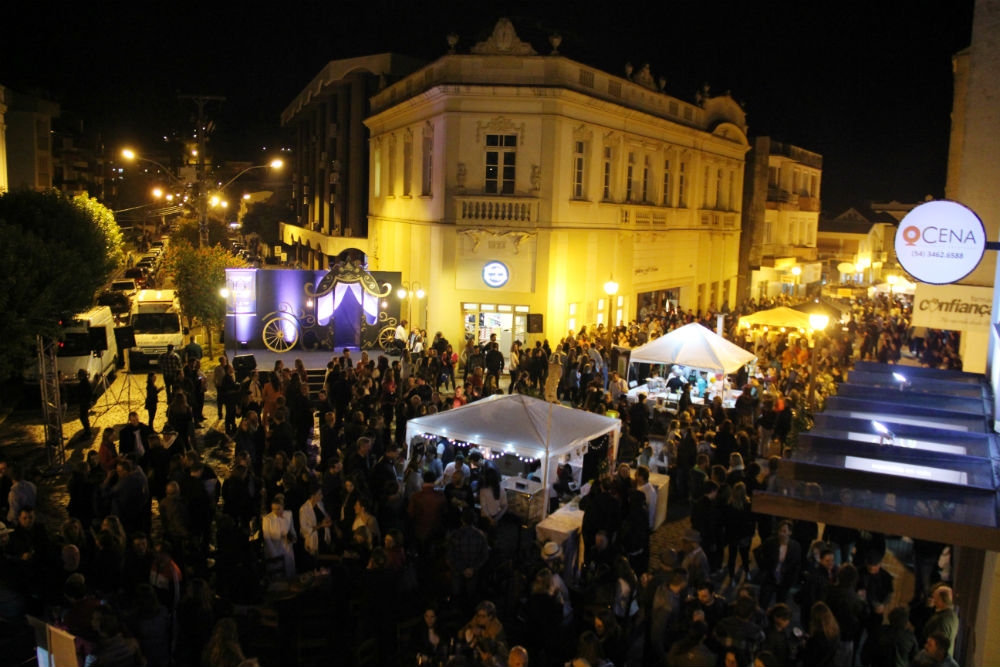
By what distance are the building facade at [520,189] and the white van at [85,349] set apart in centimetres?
918

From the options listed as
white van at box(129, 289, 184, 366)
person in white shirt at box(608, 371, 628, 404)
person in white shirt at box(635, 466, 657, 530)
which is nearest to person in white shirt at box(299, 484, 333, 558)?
person in white shirt at box(635, 466, 657, 530)

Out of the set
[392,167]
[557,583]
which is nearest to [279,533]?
[557,583]

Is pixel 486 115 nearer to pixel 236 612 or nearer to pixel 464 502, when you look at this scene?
pixel 464 502

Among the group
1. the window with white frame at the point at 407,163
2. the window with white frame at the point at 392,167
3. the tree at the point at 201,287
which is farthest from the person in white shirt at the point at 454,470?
the window with white frame at the point at 392,167

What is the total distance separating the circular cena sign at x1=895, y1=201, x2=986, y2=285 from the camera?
29.1ft

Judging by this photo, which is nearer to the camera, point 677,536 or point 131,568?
point 131,568

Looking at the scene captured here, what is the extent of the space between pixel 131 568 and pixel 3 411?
39.1ft

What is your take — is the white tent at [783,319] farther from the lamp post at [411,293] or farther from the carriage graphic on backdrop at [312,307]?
the carriage graphic on backdrop at [312,307]

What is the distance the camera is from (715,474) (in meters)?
10.1

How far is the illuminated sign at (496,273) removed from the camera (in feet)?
82.5

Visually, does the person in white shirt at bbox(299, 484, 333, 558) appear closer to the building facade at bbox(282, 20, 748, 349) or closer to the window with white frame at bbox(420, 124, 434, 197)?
the building facade at bbox(282, 20, 748, 349)

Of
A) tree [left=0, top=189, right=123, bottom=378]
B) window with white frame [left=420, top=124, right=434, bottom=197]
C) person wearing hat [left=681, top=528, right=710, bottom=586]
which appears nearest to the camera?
person wearing hat [left=681, top=528, right=710, bottom=586]

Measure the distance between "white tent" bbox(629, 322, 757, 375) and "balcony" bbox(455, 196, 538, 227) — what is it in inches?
297

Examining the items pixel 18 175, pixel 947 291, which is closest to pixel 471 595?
pixel 947 291
